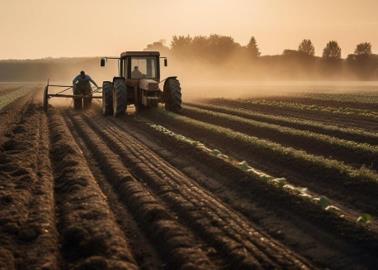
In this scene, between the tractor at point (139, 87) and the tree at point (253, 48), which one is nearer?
the tractor at point (139, 87)

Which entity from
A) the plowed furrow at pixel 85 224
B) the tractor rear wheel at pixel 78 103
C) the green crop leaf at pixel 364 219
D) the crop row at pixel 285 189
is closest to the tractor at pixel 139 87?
the tractor rear wheel at pixel 78 103

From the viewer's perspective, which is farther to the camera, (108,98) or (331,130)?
(108,98)

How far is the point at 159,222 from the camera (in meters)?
6.78

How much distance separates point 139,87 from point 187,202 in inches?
531

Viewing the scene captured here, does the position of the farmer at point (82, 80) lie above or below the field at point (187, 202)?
above

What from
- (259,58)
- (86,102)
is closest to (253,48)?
(259,58)

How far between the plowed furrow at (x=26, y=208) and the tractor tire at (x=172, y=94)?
28.3ft

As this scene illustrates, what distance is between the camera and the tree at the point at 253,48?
96.4 meters

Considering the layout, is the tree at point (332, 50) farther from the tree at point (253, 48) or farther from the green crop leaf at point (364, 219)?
the green crop leaf at point (364, 219)

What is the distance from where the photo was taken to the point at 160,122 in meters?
19.0

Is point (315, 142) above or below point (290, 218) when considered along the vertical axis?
above

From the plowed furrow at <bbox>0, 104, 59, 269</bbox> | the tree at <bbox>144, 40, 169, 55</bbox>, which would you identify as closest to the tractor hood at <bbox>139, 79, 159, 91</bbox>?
the plowed furrow at <bbox>0, 104, 59, 269</bbox>

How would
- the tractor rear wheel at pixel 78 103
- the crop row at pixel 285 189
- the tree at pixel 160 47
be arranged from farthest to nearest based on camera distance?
the tree at pixel 160 47 < the tractor rear wheel at pixel 78 103 < the crop row at pixel 285 189

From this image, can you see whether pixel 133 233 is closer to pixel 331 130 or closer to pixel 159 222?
pixel 159 222
